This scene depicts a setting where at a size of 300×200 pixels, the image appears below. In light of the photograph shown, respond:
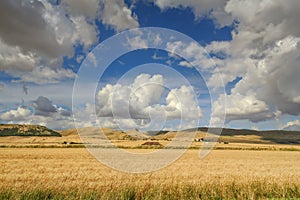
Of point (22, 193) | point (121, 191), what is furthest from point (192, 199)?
point (22, 193)

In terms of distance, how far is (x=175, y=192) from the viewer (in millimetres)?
15016

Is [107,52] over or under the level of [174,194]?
over

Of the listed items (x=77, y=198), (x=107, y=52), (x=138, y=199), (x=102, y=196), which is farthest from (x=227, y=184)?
(x=107, y=52)

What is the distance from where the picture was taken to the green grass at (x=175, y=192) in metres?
13.7

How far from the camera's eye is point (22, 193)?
44.4 feet

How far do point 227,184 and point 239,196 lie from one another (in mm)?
2608

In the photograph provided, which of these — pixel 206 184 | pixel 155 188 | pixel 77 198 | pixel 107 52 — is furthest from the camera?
pixel 107 52

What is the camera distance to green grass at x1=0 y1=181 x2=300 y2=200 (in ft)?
44.9

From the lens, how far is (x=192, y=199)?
554 inches

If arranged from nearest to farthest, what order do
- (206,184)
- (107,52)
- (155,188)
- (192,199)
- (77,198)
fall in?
(77,198), (192,199), (155,188), (206,184), (107,52)

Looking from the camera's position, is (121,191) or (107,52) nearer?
(121,191)

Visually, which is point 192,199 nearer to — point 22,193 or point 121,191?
point 121,191

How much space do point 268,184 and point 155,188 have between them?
690 centimetres

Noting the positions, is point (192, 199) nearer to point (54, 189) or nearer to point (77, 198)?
point (77, 198)
